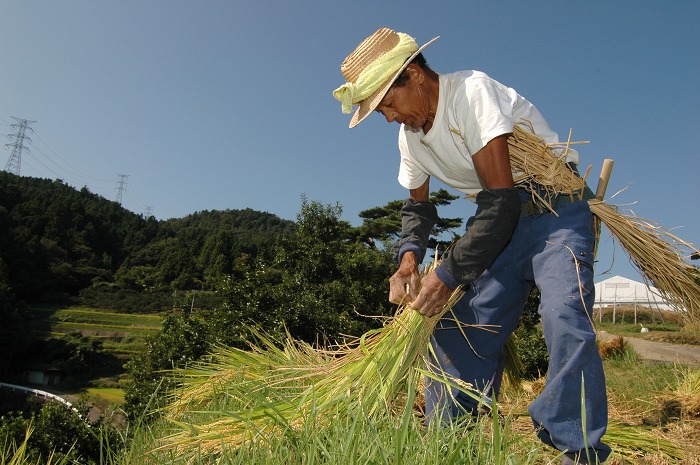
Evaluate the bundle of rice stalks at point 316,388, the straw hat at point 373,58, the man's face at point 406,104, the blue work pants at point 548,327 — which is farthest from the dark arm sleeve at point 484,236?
the straw hat at point 373,58

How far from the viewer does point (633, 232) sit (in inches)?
81.1

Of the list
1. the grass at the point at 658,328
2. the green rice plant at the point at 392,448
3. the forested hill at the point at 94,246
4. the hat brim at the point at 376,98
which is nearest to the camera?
the green rice plant at the point at 392,448

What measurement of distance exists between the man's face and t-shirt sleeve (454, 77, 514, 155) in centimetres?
14

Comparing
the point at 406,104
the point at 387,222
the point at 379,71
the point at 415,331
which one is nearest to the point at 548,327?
the point at 415,331

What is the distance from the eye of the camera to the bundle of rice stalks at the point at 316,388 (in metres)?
1.66

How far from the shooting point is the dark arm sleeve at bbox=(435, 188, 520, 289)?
5.81 ft

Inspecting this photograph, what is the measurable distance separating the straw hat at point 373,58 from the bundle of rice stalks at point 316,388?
808mm

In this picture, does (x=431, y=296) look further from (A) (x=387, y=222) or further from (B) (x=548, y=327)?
(A) (x=387, y=222)

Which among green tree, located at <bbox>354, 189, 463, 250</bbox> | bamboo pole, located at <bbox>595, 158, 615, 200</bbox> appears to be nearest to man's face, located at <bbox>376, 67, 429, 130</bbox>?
bamboo pole, located at <bbox>595, 158, 615, 200</bbox>

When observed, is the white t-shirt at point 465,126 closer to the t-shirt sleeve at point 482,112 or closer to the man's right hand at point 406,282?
the t-shirt sleeve at point 482,112

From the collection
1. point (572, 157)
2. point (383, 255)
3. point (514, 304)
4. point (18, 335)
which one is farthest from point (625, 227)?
point (18, 335)

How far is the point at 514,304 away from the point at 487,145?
0.67 meters

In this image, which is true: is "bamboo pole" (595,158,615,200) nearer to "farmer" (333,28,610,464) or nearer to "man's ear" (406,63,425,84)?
Result: "farmer" (333,28,610,464)

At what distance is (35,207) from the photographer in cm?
8169
